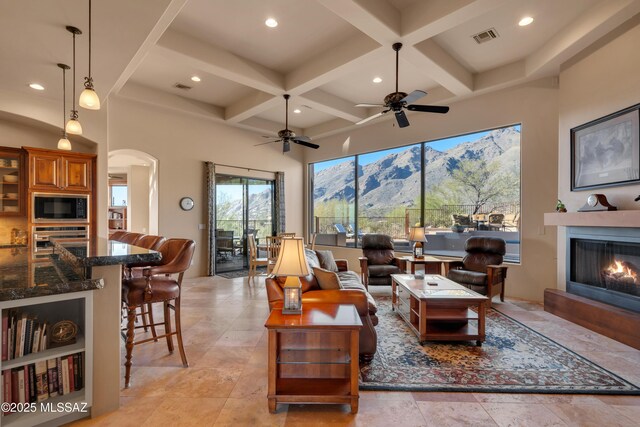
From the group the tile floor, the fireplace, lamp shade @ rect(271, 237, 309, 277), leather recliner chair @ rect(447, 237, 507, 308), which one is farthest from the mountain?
lamp shade @ rect(271, 237, 309, 277)

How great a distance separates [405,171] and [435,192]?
34.0 inches

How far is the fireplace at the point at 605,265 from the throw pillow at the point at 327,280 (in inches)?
129

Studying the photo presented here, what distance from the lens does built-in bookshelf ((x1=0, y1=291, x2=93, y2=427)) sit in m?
1.68

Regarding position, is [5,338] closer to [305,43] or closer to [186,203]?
[305,43]

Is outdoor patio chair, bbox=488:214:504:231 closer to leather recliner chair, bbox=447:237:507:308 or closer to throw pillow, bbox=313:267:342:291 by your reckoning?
leather recliner chair, bbox=447:237:507:308

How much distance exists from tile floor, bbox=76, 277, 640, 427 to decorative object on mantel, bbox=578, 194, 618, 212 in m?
1.51

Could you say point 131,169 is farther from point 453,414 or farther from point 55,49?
point 453,414

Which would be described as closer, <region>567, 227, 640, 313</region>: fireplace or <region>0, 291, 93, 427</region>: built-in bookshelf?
<region>0, 291, 93, 427</region>: built-in bookshelf

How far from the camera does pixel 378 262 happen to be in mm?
5566

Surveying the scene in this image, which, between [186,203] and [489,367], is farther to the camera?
[186,203]

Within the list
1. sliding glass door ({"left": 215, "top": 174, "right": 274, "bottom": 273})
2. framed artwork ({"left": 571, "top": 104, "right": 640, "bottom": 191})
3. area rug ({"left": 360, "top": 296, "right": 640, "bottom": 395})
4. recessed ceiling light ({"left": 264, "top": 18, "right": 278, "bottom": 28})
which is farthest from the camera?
sliding glass door ({"left": 215, "top": 174, "right": 274, "bottom": 273})

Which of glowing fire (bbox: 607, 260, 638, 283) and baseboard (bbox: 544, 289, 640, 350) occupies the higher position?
glowing fire (bbox: 607, 260, 638, 283)

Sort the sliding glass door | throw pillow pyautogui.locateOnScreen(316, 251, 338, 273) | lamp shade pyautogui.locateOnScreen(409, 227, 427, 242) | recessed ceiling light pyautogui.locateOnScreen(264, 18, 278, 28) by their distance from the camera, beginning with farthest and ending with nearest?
the sliding glass door < lamp shade pyautogui.locateOnScreen(409, 227, 427, 242) < throw pillow pyautogui.locateOnScreen(316, 251, 338, 273) < recessed ceiling light pyautogui.locateOnScreen(264, 18, 278, 28)

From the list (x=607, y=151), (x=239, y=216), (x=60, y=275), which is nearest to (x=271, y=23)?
(x=60, y=275)
